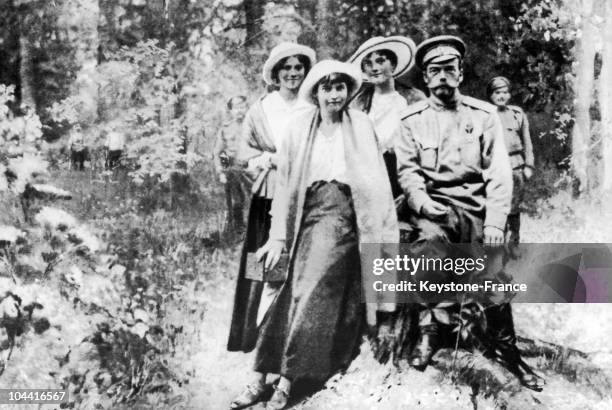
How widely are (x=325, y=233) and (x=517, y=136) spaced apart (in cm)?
143

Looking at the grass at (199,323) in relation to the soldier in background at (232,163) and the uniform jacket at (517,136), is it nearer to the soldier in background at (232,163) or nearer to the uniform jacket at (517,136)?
the soldier in background at (232,163)

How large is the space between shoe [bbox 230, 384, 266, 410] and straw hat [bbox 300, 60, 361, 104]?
189 cm

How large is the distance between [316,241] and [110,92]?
172cm

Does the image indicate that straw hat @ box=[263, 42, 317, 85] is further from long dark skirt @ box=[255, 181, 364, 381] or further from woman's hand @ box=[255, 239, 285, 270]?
woman's hand @ box=[255, 239, 285, 270]

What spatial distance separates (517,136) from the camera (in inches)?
169

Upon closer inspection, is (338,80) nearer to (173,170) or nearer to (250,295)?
(173,170)

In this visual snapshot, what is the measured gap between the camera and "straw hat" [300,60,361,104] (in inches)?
165

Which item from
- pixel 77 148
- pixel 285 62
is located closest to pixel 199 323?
pixel 77 148

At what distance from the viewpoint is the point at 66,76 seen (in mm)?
4434

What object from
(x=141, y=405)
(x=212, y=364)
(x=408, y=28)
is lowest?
(x=141, y=405)

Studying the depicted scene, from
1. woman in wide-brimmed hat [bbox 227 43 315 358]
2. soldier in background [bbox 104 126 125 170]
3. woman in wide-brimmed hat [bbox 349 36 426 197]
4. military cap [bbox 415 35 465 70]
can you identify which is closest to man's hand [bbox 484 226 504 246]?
woman in wide-brimmed hat [bbox 349 36 426 197]

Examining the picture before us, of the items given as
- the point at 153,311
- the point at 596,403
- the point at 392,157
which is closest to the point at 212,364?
the point at 153,311

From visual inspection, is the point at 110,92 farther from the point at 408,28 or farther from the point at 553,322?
the point at 553,322

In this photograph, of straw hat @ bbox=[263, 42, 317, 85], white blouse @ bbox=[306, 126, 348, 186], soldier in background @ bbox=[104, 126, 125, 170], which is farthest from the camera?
soldier in background @ bbox=[104, 126, 125, 170]
